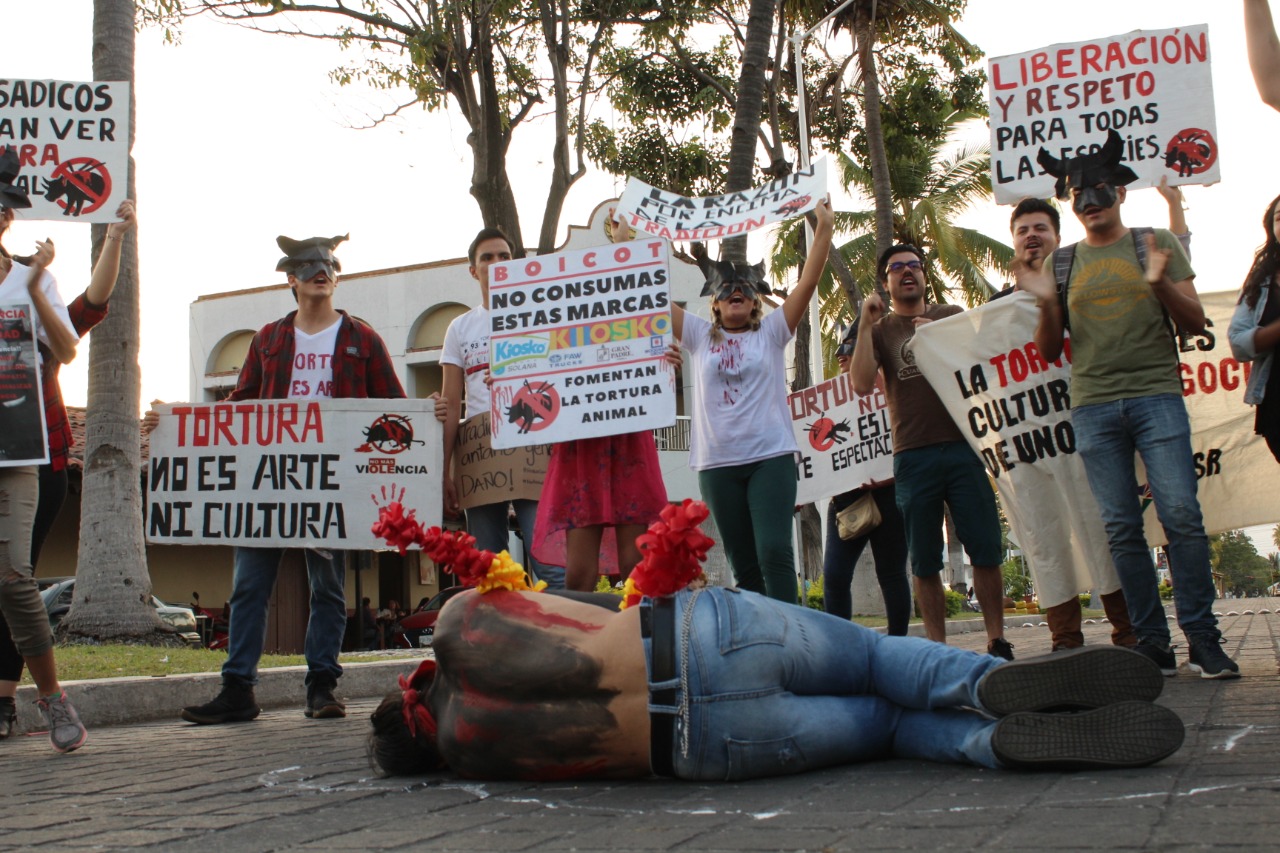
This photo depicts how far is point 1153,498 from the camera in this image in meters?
5.22

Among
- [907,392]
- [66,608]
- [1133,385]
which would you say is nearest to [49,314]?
[907,392]

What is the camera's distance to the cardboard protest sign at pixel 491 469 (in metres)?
6.13

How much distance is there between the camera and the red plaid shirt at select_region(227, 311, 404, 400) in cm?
624

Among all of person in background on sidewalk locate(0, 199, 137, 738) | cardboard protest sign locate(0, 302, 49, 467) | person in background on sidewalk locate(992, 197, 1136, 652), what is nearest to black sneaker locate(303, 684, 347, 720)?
person in background on sidewalk locate(0, 199, 137, 738)

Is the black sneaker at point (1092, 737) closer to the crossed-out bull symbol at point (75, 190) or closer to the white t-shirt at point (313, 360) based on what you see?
the white t-shirt at point (313, 360)

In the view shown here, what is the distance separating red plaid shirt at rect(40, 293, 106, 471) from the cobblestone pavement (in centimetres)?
157

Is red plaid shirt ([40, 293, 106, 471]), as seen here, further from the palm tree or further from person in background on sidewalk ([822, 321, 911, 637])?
the palm tree

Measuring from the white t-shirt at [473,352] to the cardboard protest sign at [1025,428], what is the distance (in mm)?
2109

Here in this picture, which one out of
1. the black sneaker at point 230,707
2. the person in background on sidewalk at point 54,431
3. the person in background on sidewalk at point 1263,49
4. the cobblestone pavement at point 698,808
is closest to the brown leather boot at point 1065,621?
the cobblestone pavement at point 698,808

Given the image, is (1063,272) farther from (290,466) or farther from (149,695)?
(149,695)

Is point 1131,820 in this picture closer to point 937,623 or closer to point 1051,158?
point 937,623

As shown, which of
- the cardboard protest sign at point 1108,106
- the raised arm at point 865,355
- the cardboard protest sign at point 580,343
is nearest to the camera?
the cardboard protest sign at point 580,343

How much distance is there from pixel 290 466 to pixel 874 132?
1620 centimetres

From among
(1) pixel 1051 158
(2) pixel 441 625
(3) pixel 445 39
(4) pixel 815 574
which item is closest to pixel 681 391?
(4) pixel 815 574
